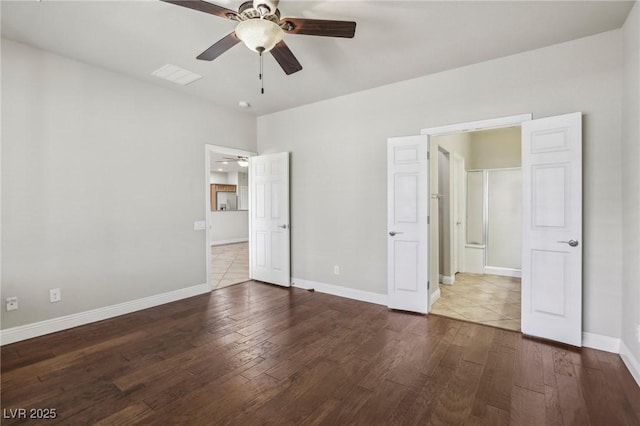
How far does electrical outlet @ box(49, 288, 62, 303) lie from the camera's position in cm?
318

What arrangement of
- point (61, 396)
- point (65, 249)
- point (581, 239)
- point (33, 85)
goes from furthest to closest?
point (65, 249) → point (33, 85) → point (581, 239) → point (61, 396)

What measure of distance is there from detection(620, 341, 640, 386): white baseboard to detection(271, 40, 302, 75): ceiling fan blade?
3598 millimetres

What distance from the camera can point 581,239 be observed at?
279 centimetres

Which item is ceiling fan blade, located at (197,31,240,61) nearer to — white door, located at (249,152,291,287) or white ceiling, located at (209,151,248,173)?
white door, located at (249,152,291,287)

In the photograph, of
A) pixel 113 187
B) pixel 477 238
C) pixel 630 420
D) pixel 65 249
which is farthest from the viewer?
pixel 477 238

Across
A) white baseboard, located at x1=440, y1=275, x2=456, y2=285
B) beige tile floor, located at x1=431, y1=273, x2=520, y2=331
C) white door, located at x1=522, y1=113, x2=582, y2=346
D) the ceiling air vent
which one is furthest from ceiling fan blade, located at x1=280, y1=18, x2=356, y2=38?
white baseboard, located at x1=440, y1=275, x2=456, y2=285

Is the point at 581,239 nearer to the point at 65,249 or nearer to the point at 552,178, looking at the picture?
the point at 552,178

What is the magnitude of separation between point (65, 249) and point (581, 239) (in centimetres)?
522

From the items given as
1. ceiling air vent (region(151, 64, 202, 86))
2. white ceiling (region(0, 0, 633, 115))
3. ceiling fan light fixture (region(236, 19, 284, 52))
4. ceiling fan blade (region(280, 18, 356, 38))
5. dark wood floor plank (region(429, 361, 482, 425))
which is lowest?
dark wood floor plank (region(429, 361, 482, 425))

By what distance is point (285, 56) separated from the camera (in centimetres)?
251

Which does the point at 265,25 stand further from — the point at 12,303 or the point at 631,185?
Answer: the point at 12,303

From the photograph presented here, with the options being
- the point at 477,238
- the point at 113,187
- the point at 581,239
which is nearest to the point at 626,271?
the point at 581,239

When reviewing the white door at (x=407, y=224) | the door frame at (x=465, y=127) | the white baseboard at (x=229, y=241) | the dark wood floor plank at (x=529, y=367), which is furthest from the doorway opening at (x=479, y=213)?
the white baseboard at (x=229, y=241)

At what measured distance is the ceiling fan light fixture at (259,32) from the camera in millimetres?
2016
